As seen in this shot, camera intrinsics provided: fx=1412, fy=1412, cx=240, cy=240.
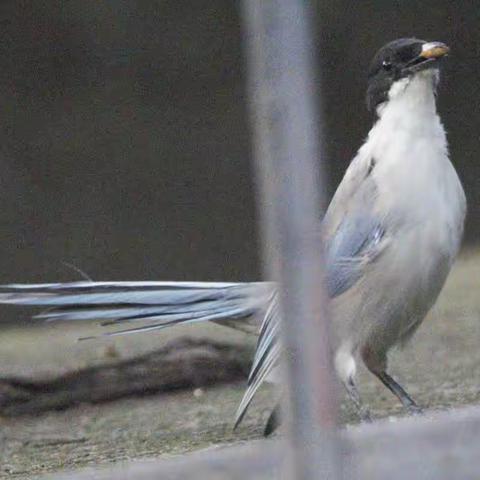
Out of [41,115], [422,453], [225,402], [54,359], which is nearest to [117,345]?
[54,359]

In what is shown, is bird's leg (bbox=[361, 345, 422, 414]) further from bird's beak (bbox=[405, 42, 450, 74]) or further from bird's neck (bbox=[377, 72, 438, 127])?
bird's beak (bbox=[405, 42, 450, 74])

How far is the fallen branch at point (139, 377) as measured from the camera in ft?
14.6

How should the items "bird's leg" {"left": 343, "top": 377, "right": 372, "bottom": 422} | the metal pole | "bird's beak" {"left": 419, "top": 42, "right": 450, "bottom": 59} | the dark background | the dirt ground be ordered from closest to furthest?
the metal pole
the dirt ground
"bird's leg" {"left": 343, "top": 377, "right": 372, "bottom": 422}
"bird's beak" {"left": 419, "top": 42, "right": 450, "bottom": 59}
the dark background

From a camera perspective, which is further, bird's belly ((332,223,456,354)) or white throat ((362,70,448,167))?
white throat ((362,70,448,167))

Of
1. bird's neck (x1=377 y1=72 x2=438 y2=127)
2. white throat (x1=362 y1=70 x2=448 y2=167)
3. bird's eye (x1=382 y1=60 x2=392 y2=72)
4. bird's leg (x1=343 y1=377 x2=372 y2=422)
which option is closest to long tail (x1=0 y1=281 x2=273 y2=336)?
bird's leg (x1=343 y1=377 x2=372 y2=422)

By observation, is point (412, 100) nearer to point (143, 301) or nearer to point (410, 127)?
point (410, 127)

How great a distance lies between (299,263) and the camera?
4.18ft

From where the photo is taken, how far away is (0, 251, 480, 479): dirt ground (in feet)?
12.4

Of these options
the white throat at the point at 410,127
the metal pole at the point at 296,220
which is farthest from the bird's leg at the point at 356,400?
the metal pole at the point at 296,220

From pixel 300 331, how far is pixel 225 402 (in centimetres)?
332

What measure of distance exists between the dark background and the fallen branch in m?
1.99

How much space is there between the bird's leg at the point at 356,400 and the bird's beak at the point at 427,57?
964 mm

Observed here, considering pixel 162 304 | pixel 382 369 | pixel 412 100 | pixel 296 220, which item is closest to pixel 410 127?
pixel 412 100

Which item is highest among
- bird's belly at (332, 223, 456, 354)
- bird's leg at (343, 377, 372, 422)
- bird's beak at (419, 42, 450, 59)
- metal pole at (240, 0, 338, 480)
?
metal pole at (240, 0, 338, 480)
